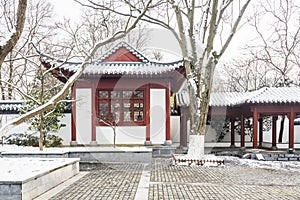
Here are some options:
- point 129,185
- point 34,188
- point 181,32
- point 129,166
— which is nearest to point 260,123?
point 181,32

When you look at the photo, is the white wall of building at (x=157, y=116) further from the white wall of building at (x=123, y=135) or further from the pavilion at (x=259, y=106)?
the pavilion at (x=259, y=106)

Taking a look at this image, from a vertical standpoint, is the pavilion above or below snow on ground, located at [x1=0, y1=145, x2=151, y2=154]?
above

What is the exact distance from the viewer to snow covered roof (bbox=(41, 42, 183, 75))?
1234cm

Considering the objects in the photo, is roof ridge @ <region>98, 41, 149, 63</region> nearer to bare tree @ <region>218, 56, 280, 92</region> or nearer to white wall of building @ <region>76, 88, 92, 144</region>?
white wall of building @ <region>76, 88, 92, 144</region>

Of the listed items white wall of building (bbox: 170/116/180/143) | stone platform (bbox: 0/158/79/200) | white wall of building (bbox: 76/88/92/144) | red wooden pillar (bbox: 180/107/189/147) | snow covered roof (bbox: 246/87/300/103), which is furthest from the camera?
white wall of building (bbox: 170/116/180/143)

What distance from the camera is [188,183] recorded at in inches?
283

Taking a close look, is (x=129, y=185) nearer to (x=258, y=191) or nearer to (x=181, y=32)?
(x=258, y=191)

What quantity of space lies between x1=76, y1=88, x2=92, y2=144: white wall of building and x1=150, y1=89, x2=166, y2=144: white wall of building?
2375mm

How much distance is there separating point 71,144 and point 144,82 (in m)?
3.65

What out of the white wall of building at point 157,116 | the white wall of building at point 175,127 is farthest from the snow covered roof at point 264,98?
the white wall of building at point 157,116

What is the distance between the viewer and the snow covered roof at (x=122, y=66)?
12336mm

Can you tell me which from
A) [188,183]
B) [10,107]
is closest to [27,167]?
[188,183]

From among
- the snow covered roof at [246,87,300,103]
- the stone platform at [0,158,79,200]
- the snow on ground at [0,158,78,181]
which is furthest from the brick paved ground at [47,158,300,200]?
the snow covered roof at [246,87,300,103]

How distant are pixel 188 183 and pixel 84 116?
6.84 meters
